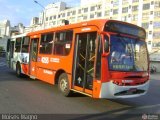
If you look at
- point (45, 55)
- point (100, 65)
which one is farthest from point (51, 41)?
point (100, 65)

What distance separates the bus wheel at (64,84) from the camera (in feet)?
40.1

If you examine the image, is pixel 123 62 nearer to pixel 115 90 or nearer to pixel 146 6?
pixel 115 90

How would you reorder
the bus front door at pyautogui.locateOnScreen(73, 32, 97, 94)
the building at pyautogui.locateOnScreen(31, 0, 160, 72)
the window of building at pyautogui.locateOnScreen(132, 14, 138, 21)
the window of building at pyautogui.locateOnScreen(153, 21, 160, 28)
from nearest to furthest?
the bus front door at pyautogui.locateOnScreen(73, 32, 97, 94), the window of building at pyautogui.locateOnScreen(153, 21, 160, 28), the building at pyautogui.locateOnScreen(31, 0, 160, 72), the window of building at pyautogui.locateOnScreen(132, 14, 138, 21)

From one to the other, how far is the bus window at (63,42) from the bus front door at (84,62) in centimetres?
59

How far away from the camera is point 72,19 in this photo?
365ft

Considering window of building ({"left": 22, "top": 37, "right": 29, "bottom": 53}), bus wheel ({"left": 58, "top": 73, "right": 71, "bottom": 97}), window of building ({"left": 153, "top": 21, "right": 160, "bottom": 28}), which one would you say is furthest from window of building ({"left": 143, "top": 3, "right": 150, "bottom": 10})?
bus wheel ({"left": 58, "top": 73, "right": 71, "bottom": 97})

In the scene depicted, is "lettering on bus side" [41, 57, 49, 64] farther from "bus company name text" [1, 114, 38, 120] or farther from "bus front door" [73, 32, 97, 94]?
"bus company name text" [1, 114, 38, 120]

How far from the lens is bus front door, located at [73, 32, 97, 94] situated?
10961mm

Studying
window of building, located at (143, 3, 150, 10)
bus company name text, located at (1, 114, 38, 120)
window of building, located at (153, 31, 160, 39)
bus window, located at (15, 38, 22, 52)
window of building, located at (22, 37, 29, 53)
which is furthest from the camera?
window of building, located at (143, 3, 150, 10)

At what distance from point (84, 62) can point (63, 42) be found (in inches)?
75.4

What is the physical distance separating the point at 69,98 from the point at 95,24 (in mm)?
3023

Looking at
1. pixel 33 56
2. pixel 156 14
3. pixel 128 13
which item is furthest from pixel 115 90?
pixel 128 13

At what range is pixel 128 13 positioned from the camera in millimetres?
87062

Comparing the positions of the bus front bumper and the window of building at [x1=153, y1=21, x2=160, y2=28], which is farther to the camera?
the window of building at [x1=153, y1=21, x2=160, y2=28]
